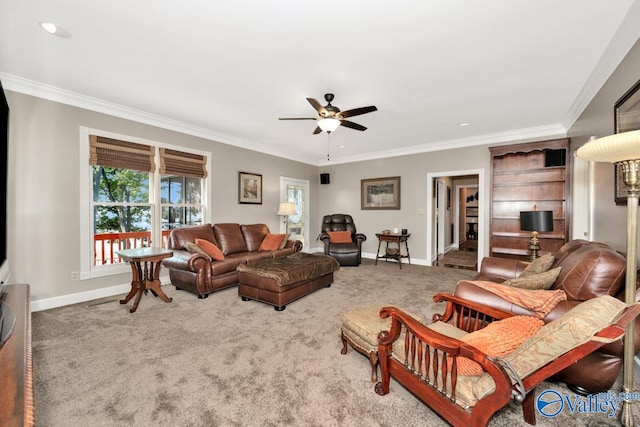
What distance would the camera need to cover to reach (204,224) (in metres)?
4.52

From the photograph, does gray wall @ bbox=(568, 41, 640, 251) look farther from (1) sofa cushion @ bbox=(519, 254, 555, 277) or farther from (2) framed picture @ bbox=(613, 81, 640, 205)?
(1) sofa cushion @ bbox=(519, 254, 555, 277)

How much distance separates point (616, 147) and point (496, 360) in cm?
121

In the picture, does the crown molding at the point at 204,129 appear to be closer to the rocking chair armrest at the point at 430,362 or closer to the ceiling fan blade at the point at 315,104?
the ceiling fan blade at the point at 315,104

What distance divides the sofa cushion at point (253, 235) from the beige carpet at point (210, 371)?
61.7 inches

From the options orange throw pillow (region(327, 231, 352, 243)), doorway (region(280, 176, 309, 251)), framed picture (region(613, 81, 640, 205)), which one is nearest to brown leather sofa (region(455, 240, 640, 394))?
framed picture (region(613, 81, 640, 205))

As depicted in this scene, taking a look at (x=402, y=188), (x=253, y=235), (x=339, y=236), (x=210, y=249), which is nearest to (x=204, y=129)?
(x=253, y=235)

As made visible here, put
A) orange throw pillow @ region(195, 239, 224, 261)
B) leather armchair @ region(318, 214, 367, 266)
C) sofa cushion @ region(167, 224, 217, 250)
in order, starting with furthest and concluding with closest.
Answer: leather armchair @ region(318, 214, 367, 266)
sofa cushion @ region(167, 224, 217, 250)
orange throw pillow @ region(195, 239, 224, 261)

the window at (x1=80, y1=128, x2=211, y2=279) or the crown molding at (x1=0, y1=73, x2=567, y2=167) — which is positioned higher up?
the crown molding at (x1=0, y1=73, x2=567, y2=167)

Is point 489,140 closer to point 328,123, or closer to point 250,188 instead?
point 328,123

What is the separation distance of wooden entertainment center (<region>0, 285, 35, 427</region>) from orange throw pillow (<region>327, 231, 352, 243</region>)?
4.73 meters

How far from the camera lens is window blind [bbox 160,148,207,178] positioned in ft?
13.4

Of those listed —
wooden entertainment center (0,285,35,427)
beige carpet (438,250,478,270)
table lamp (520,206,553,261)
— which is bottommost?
beige carpet (438,250,478,270)

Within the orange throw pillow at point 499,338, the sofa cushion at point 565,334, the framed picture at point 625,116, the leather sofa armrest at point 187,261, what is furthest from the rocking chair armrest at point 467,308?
the leather sofa armrest at point 187,261

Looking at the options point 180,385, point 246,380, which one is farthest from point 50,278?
point 246,380
